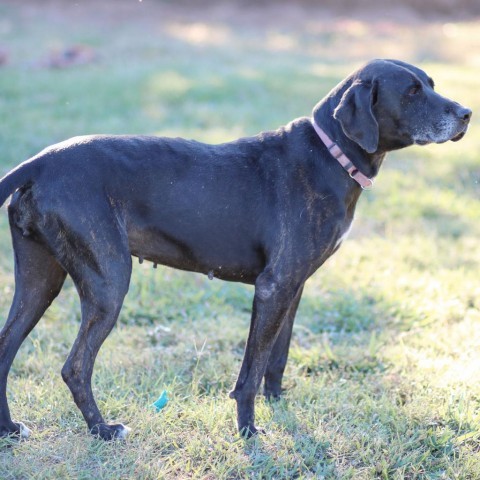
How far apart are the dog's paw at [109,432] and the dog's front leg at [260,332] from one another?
55 centimetres

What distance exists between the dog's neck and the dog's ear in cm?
10

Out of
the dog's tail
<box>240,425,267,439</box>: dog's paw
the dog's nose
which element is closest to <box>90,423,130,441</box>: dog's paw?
<box>240,425,267,439</box>: dog's paw

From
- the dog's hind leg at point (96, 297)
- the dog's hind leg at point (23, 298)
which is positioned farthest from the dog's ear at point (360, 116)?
the dog's hind leg at point (23, 298)

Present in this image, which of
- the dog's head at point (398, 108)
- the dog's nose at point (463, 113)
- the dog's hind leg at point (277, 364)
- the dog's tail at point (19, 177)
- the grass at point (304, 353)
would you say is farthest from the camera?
the dog's hind leg at point (277, 364)

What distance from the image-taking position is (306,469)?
134 inches

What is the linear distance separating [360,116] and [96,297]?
1496 millimetres

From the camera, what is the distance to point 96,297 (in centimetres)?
338

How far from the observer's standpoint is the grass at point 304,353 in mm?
3422

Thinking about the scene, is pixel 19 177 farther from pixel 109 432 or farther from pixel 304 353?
pixel 304 353

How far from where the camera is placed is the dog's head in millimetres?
3635

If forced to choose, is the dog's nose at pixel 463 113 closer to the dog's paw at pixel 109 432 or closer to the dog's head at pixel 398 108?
the dog's head at pixel 398 108

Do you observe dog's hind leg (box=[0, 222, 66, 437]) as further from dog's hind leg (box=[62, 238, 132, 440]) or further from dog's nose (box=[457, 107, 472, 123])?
dog's nose (box=[457, 107, 472, 123])

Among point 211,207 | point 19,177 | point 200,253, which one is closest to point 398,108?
point 211,207

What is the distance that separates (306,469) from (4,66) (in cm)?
1204
